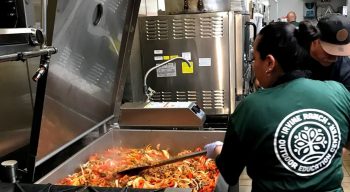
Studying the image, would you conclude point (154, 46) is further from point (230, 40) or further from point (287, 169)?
point (287, 169)

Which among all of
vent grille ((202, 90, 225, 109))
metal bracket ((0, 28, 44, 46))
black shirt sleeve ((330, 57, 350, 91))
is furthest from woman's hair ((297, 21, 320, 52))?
vent grille ((202, 90, 225, 109))

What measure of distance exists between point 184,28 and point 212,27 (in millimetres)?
249

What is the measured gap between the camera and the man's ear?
1.17 metres

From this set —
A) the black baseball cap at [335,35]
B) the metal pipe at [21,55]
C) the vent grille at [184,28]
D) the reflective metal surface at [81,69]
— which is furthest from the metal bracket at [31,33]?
the vent grille at [184,28]

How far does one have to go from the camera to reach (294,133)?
1.14 metres

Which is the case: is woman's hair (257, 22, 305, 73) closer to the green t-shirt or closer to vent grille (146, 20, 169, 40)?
the green t-shirt

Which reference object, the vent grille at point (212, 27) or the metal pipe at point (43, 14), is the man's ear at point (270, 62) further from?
the vent grille at point (212, 27)

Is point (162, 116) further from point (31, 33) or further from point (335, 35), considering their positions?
point (31, 33)

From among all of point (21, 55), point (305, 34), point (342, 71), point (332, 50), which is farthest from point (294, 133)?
point (342, 71)

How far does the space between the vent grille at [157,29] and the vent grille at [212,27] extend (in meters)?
0.33

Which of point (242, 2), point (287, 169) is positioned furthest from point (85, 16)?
point (242, 2)

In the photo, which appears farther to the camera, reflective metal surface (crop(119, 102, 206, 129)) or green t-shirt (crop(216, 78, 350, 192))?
reflective metal surface (crop(119, 102, 206, 129))

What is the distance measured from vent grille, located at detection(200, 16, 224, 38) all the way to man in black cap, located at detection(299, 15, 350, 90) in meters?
0.96

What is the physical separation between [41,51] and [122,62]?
3.84 ft
